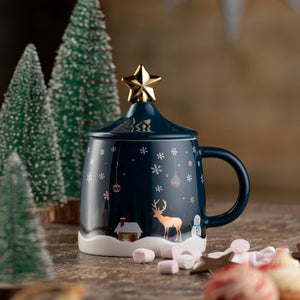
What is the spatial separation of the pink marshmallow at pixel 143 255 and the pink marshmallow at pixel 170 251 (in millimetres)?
19

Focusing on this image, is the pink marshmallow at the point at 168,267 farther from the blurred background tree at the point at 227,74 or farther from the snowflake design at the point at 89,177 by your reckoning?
the blurred background tree at the point at 227,74

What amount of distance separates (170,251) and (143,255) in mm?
41

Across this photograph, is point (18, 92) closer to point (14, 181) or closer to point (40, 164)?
point (40, 164)

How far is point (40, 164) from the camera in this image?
0.96 meters

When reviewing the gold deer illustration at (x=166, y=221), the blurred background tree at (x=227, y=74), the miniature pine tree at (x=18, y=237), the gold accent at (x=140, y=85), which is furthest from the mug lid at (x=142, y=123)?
the blurred background tree at (x=227, y=74)

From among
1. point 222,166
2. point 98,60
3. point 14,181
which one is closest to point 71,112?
point 98,60

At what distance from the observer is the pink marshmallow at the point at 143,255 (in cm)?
74

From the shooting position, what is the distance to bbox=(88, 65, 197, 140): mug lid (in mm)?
777

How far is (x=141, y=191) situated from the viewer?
0.76 metres

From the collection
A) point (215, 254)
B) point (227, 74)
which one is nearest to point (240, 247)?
point (215, 254)

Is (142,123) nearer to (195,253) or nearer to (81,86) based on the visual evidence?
(195,253)

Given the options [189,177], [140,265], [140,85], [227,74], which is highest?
[227,74]

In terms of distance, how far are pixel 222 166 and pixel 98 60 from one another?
122 cm


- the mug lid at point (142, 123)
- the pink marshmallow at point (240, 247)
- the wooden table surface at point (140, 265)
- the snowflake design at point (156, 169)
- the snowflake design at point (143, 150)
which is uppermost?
the mug lid at point (142, 123)
